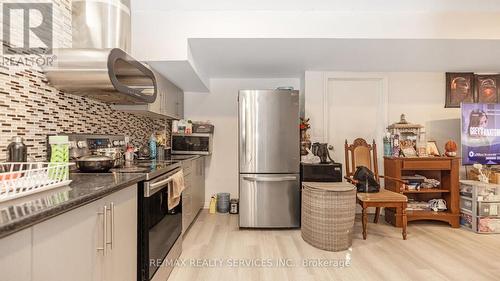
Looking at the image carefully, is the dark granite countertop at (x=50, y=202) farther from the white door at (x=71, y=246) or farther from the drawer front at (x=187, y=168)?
the drawer front at (x=187, y=168)

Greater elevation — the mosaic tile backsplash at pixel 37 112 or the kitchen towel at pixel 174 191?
the mosaic tile backsplash at pixel 37 112

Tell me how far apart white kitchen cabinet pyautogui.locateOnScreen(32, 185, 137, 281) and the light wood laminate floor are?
899 mm

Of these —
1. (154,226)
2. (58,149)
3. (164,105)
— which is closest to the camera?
(58,149)

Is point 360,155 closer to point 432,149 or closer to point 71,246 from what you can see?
point 432,149

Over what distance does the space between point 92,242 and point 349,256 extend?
2.26 meters

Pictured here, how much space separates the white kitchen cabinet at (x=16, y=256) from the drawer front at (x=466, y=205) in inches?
167

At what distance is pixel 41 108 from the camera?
1726 millimetres

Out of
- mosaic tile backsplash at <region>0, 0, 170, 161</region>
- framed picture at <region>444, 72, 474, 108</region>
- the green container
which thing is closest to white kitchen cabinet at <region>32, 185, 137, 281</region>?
the green container

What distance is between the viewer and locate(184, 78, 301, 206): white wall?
4.39 m

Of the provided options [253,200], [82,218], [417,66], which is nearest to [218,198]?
[253,200]

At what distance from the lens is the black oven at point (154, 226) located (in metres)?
1.68

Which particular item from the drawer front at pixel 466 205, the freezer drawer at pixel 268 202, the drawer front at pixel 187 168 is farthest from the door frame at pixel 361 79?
the drawer front at pixel 187 168

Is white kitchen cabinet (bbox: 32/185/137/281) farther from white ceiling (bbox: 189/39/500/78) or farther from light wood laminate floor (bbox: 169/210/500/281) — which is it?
white ceiling (bbox: 189/39/500/78)

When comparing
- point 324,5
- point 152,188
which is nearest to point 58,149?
point 152,188
